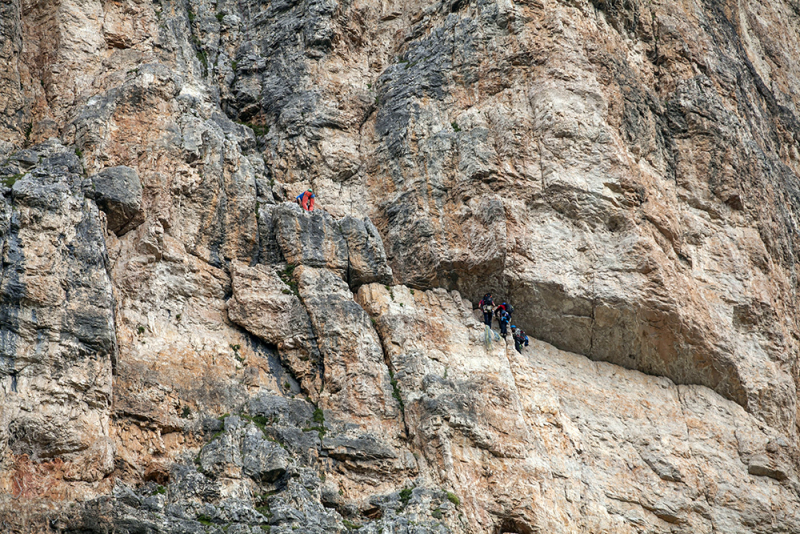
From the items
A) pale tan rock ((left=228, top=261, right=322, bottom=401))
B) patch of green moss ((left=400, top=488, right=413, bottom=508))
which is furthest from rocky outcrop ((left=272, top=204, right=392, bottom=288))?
patch of green moss ((left=400, top=488, right=413, bottom=508))

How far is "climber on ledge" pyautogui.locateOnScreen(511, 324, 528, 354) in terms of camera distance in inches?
1223

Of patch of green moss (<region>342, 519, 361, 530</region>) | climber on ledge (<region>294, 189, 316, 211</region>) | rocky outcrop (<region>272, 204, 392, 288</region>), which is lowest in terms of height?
patch of green moss (<region>342, 519, 361, 530</region>)

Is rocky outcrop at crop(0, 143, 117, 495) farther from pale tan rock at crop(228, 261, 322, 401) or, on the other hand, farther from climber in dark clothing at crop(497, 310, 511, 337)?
climber in dark clothing at crop(497, 310, 511, 337)

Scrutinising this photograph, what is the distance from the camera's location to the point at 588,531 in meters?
27.4

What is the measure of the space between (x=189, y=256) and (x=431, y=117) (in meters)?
10.2

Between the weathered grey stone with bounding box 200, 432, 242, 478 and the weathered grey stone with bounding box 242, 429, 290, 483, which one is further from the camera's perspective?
the weathered grey stone with bounding box 242, 429, 290, 483

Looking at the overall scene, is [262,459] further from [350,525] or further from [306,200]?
[306,200]

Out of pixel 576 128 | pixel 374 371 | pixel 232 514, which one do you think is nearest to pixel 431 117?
pixel 576 128

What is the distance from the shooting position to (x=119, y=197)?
2741 cm

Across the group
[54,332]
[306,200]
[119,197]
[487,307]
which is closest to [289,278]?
[306,200]

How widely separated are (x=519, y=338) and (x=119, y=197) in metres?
12.7

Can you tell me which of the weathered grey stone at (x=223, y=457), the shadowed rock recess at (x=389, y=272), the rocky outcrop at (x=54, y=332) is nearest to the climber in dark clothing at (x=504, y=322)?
the shadowed rock recess at (x=389, y=272)

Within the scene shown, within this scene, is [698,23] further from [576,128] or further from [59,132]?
[59,132]

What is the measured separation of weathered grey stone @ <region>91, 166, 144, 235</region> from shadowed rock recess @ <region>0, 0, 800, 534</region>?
3.9 inches
